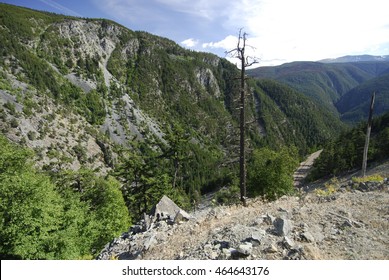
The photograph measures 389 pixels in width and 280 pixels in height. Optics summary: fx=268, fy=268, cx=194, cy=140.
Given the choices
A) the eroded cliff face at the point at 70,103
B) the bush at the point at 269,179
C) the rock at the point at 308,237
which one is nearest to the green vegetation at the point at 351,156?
the bush at the point at 269,179

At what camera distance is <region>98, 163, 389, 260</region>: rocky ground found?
328 inches

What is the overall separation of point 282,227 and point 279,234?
0.93 feet

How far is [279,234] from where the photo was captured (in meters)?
A: 9.30

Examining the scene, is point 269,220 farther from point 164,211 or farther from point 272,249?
point 164,211

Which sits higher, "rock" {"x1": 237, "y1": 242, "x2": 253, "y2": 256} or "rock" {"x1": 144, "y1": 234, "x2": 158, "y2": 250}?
"rock" {"x1": 237, "y1": 242, "x2": 253, "y2": 256}

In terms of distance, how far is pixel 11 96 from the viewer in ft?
282

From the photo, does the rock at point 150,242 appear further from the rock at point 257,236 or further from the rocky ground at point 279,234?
the rock at point 257,236

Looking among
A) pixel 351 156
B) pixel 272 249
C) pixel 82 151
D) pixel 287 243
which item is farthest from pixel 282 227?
pixel 82 151

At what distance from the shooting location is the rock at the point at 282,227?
9328 millimetres

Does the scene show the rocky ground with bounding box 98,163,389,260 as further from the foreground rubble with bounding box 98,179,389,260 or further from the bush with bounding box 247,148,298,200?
the bush with bounding box 247,148,298,200

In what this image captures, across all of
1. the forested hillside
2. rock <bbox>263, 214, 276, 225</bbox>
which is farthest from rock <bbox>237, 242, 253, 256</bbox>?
the forested hillside

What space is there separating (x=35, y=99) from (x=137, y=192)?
81063mm

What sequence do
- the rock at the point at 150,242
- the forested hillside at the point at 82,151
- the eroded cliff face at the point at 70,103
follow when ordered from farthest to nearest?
the eroded cliff face at the point at 70,103 → the forested hillside at the point at 82,151 → the rock at the point at 150,242
